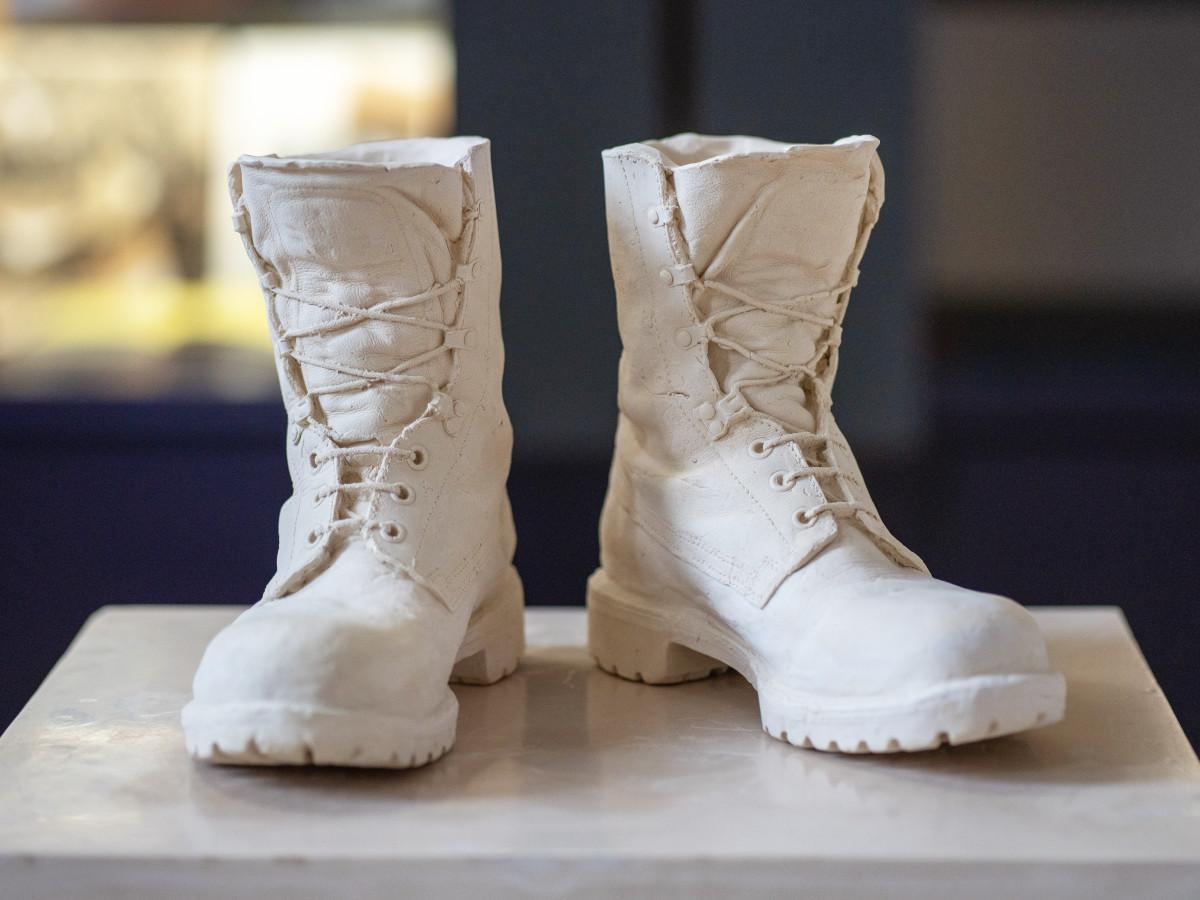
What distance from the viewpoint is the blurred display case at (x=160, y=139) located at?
1984 mm

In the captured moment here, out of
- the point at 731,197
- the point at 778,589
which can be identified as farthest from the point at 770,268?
the point at 778,589

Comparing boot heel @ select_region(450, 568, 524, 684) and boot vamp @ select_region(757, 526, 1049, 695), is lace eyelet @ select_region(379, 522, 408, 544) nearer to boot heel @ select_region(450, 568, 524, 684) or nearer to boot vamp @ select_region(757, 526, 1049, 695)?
boot heel @ select_region(450, 568, 524, 684)

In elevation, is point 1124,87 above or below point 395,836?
above

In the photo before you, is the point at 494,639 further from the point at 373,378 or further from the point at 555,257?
the point at 555,257

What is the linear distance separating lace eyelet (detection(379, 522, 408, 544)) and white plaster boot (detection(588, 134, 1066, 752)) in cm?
19

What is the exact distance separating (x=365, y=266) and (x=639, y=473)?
24cm

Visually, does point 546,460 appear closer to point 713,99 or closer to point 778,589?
point 713,99

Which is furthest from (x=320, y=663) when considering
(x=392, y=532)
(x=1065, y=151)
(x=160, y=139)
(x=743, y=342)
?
(x=1065, y=151)

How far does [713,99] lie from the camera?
6.07 feet

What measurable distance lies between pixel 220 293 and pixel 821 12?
0.86 m

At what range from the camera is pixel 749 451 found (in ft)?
3.13

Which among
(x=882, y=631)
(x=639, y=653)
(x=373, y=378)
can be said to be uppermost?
(x=373, y=378)

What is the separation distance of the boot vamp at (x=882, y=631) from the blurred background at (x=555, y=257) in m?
1.00

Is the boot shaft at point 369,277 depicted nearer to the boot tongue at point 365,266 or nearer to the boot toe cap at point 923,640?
the boot tongue at point 365,266
